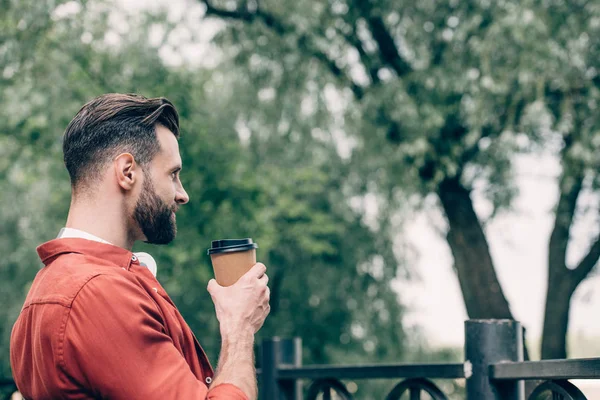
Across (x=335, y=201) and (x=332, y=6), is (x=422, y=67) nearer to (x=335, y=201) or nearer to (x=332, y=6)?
(x=332, y=6)

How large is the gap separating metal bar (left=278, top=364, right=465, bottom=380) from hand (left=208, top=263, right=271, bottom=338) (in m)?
0.98

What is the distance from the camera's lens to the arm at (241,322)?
1640mm

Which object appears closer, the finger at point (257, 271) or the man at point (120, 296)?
the man at point (120, 296)

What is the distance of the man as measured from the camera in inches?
60.2

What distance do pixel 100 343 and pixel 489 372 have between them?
130 centimetres

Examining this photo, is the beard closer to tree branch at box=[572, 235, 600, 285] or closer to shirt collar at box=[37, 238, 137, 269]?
shirt collar at box=[37, 238, 137, 269]

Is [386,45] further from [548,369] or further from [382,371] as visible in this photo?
[548,369]

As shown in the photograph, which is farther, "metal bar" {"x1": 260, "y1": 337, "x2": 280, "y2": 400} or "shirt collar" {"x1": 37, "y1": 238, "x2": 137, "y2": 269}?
"metal bar" {"x1": 260, "y1": 337, "x2": 280, "y2": 400}

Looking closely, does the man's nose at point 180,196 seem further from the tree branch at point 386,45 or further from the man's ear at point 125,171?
the tree branch at point 386,45

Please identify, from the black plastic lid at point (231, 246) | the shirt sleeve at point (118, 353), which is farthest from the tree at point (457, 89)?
the shirt sleeve at point (118, 353)

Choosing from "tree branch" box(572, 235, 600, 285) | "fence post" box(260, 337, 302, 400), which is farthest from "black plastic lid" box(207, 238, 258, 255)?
"tree branch" box(572, 235, 600, 285)

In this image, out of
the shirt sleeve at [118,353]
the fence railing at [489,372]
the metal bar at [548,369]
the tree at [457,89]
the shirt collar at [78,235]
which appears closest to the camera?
the shirt sleeve at [118,353]

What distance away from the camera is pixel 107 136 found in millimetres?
1771

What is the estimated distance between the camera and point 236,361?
166cm
